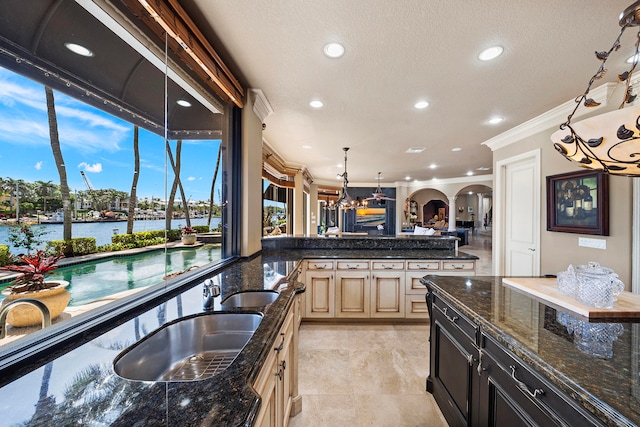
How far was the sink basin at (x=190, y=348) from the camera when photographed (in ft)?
3.24

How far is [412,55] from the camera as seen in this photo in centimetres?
198

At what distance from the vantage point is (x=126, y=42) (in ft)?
4.40

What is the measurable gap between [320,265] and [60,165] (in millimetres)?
2615

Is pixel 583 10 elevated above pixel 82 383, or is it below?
above

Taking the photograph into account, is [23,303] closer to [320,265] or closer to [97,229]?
[97,229]

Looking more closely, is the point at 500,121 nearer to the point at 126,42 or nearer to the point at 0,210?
the point at 126,42

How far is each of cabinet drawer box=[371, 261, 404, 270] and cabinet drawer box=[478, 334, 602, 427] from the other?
75.6 inches

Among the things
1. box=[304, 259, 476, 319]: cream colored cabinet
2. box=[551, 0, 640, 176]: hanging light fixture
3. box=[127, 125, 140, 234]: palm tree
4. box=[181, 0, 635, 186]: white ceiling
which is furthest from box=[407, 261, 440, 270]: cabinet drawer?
box=[127, 125, 140, 234]: palm tree

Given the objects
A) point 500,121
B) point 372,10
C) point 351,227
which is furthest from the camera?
point 351,227

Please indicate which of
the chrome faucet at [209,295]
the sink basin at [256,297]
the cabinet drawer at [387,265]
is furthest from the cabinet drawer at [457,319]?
the chrome faucet at [209,295]

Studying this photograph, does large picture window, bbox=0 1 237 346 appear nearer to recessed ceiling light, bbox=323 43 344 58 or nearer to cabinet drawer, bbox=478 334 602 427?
recessed ceiling light, bbox=323 43 344 58

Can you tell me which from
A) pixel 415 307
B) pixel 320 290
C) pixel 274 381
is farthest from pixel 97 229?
pixel 415 307

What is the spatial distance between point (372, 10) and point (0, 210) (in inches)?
76.8

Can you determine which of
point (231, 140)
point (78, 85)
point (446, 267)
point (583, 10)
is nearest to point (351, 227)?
point (446, 267)
